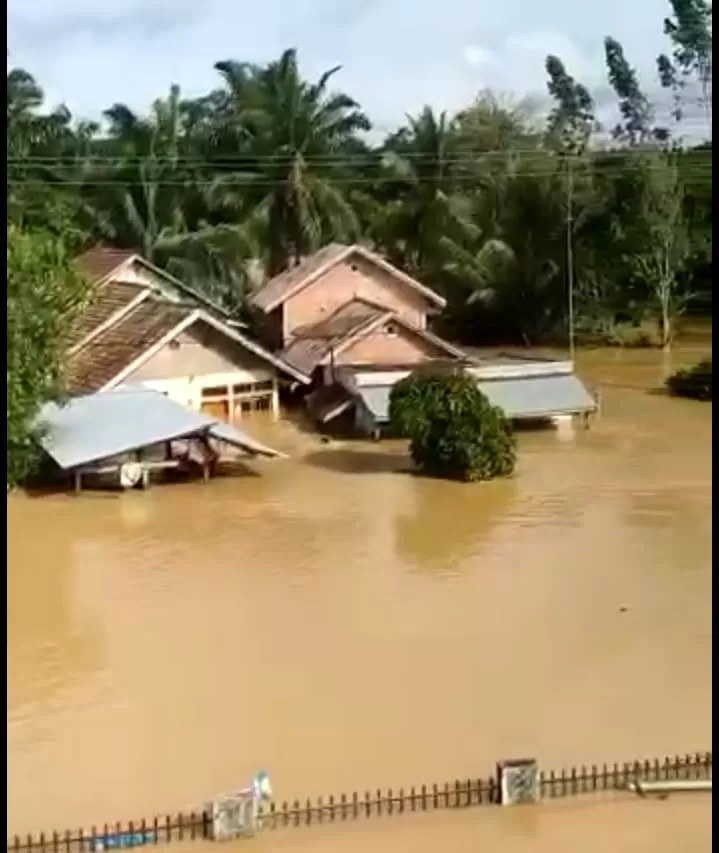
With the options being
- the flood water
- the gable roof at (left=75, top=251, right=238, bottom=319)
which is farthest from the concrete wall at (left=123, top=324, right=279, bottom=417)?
the flood water

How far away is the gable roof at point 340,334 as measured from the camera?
10.5 meters

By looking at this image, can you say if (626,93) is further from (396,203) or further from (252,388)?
(252,388)

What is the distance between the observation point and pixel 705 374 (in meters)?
10.8

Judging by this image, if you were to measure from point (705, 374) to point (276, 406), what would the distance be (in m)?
3.01

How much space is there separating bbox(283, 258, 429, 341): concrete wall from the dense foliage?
4204 mm

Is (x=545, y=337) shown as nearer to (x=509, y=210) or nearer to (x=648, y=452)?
(x=509, y=210)

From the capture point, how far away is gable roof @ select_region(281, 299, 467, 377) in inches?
412

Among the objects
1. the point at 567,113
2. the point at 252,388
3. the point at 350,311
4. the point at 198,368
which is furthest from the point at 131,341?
the point at 567,113

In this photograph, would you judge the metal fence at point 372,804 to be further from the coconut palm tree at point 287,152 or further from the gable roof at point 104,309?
the coconut palm tree at point 287,152

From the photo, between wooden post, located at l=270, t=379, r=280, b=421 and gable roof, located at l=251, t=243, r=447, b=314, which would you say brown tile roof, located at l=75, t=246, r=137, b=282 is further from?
wooden post, located at l=270, t=379, r=280, b=421

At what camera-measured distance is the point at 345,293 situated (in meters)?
11.2

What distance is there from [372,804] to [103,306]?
22.2 feet

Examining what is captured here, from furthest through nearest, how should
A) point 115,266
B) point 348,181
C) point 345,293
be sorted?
1. point 348,181
2. point 345,293
3. point 115,266

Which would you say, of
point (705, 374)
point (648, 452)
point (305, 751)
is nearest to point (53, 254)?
point (305, 751)
